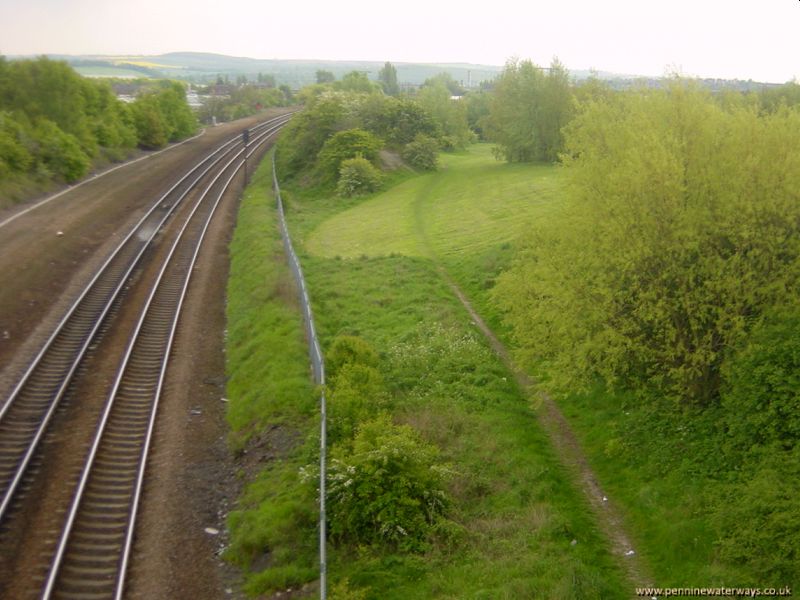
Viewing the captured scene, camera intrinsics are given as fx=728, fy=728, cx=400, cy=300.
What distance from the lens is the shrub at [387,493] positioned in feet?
49.8

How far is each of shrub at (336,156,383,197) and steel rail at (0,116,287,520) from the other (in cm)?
2576

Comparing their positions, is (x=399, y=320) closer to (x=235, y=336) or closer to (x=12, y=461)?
(x=235, y=336)

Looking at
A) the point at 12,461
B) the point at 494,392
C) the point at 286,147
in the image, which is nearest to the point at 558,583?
the point at 494,392

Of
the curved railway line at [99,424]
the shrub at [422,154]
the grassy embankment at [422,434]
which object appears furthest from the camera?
the shrub at [422,154]

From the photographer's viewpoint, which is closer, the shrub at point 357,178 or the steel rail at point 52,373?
the steel rail at point 52,373

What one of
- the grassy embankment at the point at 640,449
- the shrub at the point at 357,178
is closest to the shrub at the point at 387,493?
the grassy embankment at the point at 640,449

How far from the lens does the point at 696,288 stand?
56.3 feet

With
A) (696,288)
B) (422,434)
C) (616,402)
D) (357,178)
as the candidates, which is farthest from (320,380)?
(357,178)

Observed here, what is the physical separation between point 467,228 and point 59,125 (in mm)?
37242

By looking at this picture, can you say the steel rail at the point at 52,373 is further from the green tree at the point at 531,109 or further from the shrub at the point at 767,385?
the green tree at the point at 531,109

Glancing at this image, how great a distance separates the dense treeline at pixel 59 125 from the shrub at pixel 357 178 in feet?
67.6

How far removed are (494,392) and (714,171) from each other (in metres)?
9.06

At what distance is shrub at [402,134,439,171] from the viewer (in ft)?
242

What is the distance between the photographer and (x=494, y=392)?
73.8ft
